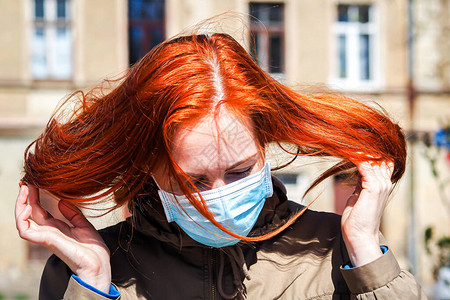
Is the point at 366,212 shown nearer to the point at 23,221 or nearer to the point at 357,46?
the point at 23,221

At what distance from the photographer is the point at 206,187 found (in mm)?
1704

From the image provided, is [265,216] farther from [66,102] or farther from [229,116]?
[66,102]

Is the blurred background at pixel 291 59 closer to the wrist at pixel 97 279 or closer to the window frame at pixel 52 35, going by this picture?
the window frame at pixel 52 35

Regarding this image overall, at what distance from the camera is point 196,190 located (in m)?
1.65

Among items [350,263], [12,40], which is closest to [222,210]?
[350,263]

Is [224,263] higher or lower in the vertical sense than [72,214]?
lower

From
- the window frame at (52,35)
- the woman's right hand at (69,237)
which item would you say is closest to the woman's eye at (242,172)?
the woman's right hand at (69,237)

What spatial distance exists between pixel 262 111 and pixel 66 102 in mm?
612

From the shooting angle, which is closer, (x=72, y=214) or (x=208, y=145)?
(x=208, y=145)

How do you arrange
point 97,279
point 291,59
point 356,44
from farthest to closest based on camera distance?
1. point 356,44
2. point 291,59
3. point 97,279

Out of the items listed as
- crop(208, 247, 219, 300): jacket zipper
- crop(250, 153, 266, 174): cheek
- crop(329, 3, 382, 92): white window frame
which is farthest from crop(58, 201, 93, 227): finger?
crop(329, 3, 382, 92): white window frame

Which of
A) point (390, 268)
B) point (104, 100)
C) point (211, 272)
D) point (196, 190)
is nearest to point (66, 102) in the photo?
point (104, 100)

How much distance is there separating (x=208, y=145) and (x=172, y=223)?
287mm

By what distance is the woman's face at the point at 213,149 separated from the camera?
5.39 ft
